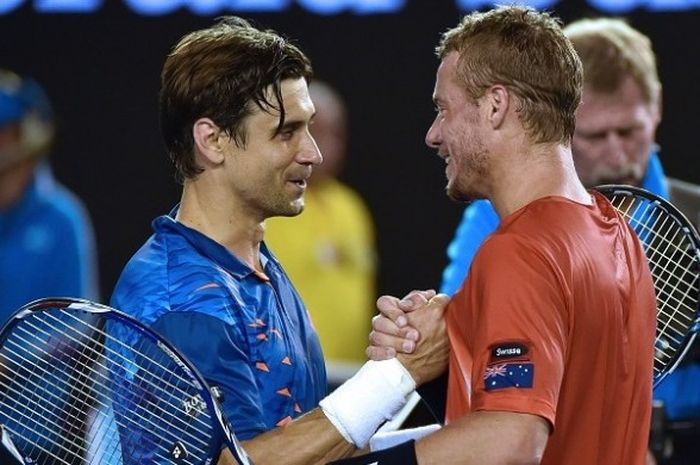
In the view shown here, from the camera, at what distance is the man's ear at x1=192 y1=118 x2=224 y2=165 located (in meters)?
A: 3.20

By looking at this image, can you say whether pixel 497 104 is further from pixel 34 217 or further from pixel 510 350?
pixel 34 217

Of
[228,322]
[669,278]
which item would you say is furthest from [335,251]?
[228,322]

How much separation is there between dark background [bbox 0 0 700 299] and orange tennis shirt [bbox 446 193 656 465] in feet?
9.40

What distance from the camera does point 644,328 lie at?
2816 millimetres

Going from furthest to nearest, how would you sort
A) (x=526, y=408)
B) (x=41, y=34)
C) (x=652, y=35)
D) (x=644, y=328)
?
1. (x=41, y=34)
2. (x=652, y=35)
3. (x=644, y=328)
4. (x=526, y=408)

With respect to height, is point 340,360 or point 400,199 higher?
point 400,199

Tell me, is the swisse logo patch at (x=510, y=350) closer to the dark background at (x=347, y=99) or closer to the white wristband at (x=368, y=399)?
the white wristband at (x=368, y=399)

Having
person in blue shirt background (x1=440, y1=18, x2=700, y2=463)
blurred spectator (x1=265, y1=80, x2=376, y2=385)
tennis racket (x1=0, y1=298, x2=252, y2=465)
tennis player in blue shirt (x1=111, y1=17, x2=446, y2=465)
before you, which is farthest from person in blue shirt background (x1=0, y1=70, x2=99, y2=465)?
tennis racket (x1=0, y1=298, x2=252, y2=465)

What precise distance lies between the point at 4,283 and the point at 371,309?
1.30 m

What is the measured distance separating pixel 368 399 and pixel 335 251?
2928mm

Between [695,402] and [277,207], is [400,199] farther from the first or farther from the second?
[277,207]

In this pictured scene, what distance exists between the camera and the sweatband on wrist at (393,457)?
8.75 ft

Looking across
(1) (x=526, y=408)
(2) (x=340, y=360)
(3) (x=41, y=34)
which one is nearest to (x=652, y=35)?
Answer: (2) (x=340, y=360)

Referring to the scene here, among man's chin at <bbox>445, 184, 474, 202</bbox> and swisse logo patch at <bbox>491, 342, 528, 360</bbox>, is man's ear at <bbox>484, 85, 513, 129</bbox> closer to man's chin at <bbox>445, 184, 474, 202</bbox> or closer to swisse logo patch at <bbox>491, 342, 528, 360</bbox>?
man's chin at <bbox>445, 184, 474, 202</bbox>
